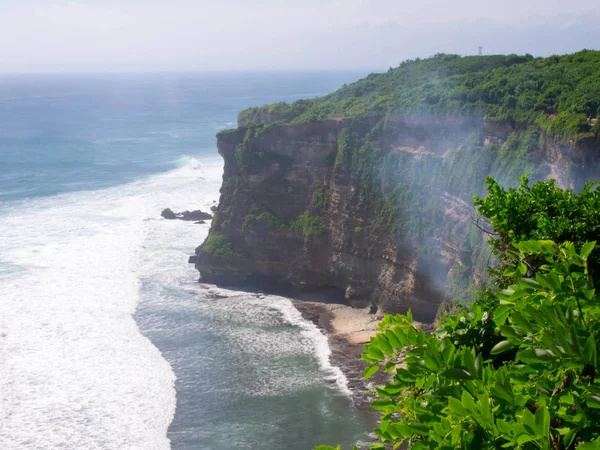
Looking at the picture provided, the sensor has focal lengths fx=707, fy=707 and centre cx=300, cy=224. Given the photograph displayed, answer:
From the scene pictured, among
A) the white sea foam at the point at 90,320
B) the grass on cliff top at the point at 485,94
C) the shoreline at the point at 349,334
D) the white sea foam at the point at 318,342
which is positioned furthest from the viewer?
the grass on cliff top at the point at 485,94

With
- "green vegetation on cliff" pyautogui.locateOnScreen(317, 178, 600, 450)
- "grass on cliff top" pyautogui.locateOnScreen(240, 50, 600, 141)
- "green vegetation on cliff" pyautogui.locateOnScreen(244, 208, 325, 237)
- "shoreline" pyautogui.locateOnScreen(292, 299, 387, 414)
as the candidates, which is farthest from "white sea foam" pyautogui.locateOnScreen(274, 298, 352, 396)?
"green vegetation on cliff" pyautogui.locateOnScreen(317, 178, 600, 450)

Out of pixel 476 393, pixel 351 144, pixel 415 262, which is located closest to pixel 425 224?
pixel 415 262

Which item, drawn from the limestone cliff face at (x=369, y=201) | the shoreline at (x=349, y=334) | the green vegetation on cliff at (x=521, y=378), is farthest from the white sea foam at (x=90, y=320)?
the green vegetation on cliff at (x=521, y=378)

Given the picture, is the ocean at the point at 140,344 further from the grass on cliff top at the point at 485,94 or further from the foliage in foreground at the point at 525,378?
the foliage in foreground at the point at 525,378

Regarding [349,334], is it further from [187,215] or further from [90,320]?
[187,215]

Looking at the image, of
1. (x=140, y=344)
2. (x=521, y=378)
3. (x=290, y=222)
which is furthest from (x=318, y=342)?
(x=521, y=378)

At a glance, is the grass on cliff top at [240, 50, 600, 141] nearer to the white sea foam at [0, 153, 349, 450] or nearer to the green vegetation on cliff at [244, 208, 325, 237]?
the green vegetation on cliff at [244, 208, 325, 237]
